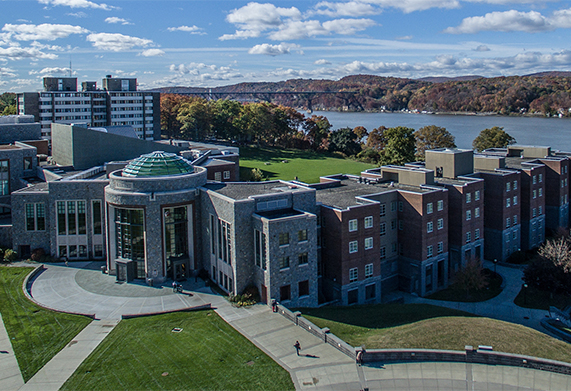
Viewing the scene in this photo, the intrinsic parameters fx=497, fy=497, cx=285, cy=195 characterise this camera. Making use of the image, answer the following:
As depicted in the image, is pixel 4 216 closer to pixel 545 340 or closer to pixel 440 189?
pixel 440 189

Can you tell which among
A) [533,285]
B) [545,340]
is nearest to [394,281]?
[533,285]

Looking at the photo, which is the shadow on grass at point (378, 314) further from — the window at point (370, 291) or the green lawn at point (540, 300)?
the green lawn at point (540, 300)

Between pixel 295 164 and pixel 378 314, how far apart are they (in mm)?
69701

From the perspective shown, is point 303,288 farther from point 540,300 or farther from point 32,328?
point 540,300

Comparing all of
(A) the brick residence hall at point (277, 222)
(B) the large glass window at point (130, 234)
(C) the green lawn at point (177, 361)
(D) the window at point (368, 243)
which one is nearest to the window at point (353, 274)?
(A) the brick residence hall at point (277, 222)

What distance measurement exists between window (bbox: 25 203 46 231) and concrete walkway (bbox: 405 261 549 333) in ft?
111

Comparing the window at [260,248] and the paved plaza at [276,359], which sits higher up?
the window at [260,248]

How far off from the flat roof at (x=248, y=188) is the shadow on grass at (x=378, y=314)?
9672 mm

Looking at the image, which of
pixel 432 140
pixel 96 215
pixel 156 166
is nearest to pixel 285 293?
pixel 156 166

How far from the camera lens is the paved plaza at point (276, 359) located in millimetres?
25578

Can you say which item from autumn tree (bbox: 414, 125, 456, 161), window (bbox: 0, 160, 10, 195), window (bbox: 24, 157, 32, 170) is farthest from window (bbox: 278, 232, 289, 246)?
autumn tree (bbox: 414, 125, 456, 161)

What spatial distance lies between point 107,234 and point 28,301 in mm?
8057

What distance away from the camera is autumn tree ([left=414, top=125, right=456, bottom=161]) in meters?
96.4

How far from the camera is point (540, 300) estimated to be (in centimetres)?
4444
